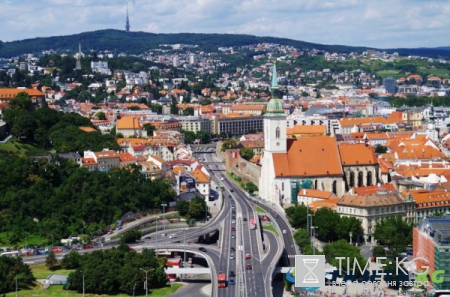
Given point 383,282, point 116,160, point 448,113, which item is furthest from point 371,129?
point 383,282

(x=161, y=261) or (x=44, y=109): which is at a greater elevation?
(x=44, y=109)

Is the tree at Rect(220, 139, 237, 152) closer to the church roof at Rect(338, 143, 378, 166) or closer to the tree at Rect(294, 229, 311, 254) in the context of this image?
the church roof at Rect(338, 143, 378, 166)

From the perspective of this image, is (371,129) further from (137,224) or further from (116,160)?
(137,224)

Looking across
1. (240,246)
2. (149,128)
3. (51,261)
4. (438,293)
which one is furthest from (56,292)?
(149,128)

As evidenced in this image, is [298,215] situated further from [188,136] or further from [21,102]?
[188,136]

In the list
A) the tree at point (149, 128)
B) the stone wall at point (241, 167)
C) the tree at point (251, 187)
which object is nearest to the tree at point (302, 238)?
the tree at point (251, 187)

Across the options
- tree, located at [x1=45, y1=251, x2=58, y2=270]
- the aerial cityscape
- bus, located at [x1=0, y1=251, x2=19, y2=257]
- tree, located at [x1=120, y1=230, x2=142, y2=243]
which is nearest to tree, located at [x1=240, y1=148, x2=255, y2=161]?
the aerial cityscape
